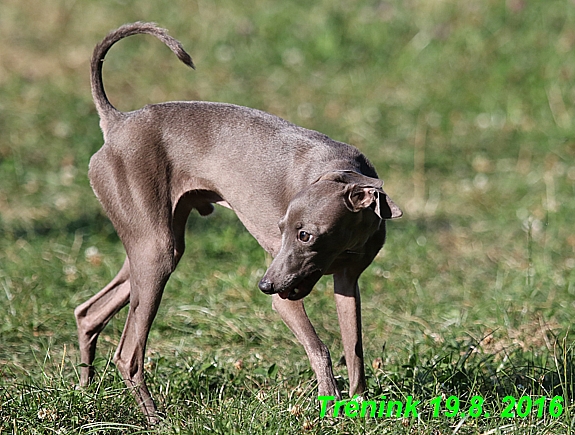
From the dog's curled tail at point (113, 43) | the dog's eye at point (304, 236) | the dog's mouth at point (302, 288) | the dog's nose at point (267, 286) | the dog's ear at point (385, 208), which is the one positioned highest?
the dog's curled tail at point (113, 43)

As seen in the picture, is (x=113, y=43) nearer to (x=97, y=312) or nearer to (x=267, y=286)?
(x=97, y=312)

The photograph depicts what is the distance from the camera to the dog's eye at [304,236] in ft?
9.90

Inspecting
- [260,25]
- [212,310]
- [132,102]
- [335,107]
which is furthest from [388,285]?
[260,25]

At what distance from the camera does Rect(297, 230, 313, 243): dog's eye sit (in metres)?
3.02

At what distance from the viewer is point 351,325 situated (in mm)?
3475

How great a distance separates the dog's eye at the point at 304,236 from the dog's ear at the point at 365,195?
6.8 inches

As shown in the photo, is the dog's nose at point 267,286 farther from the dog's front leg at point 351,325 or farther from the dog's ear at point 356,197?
the dog's front leg at point 351,325

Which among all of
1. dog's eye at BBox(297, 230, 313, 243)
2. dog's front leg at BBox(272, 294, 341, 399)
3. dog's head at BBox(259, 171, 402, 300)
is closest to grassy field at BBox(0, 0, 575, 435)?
dog's front leg at BBox(272, 294, 341, 399)

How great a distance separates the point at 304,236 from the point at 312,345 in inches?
19.0

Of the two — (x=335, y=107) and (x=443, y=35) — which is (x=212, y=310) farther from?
(x=443, y=35)

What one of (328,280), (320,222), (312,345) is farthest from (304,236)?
(328,280)

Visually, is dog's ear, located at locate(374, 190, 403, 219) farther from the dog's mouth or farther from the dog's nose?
the dog's nose

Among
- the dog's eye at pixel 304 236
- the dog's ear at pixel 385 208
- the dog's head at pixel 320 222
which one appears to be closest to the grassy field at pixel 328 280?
the dog's head at pixel 320 222

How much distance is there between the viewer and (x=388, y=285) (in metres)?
5.16
